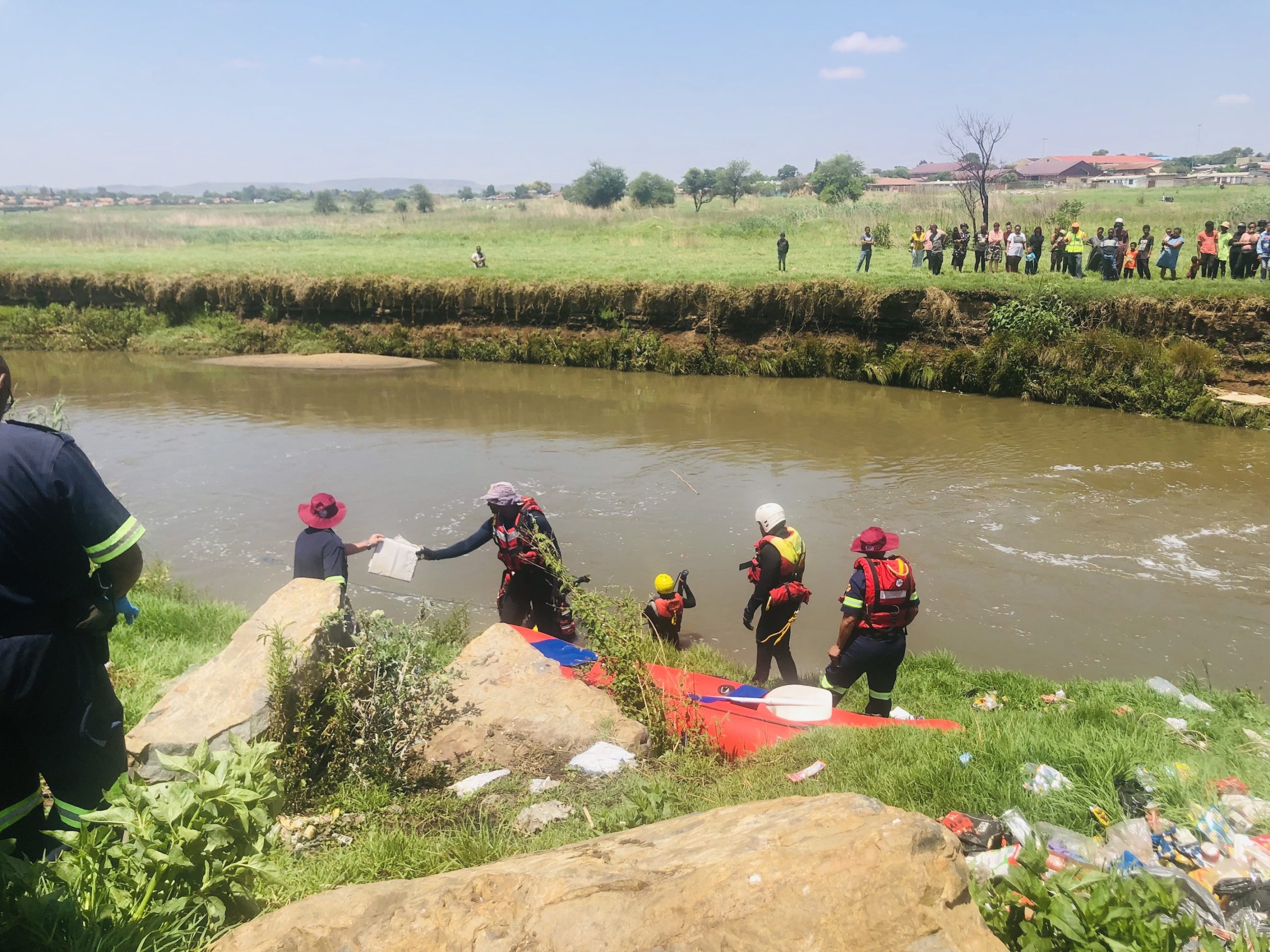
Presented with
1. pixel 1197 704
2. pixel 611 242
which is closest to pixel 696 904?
pixel 1197 704

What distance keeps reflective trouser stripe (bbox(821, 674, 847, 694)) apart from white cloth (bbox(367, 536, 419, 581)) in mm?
3251

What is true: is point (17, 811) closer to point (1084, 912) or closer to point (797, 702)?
point (1084, 912)

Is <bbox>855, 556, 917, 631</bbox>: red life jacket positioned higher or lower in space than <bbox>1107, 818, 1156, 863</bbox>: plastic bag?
higher

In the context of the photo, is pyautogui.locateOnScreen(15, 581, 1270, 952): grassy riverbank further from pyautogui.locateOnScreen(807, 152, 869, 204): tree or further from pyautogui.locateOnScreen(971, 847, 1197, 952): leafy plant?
pyautogui.locateOnScreen(807, 152, 869, 204): tree

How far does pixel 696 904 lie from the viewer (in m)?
2.44

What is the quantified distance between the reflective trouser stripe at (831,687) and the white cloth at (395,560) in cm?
325

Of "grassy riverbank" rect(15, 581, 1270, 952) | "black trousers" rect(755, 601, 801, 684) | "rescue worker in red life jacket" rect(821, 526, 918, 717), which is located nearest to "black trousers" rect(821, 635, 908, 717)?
"rescue worker in red life jacket" rect(821, 526, 918, 717)

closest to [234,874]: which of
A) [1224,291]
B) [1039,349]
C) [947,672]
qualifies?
[947,672]

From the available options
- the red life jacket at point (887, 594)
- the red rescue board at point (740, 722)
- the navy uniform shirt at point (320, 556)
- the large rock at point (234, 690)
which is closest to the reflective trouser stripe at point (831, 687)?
the red rescue board at point (740, 722)

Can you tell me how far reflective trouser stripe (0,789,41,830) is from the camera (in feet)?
10.2

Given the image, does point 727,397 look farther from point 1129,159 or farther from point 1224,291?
point 1129,159

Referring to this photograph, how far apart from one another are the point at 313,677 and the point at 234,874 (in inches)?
74.9

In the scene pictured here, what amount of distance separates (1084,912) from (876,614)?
3.35m

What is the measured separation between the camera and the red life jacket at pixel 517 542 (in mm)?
6785
